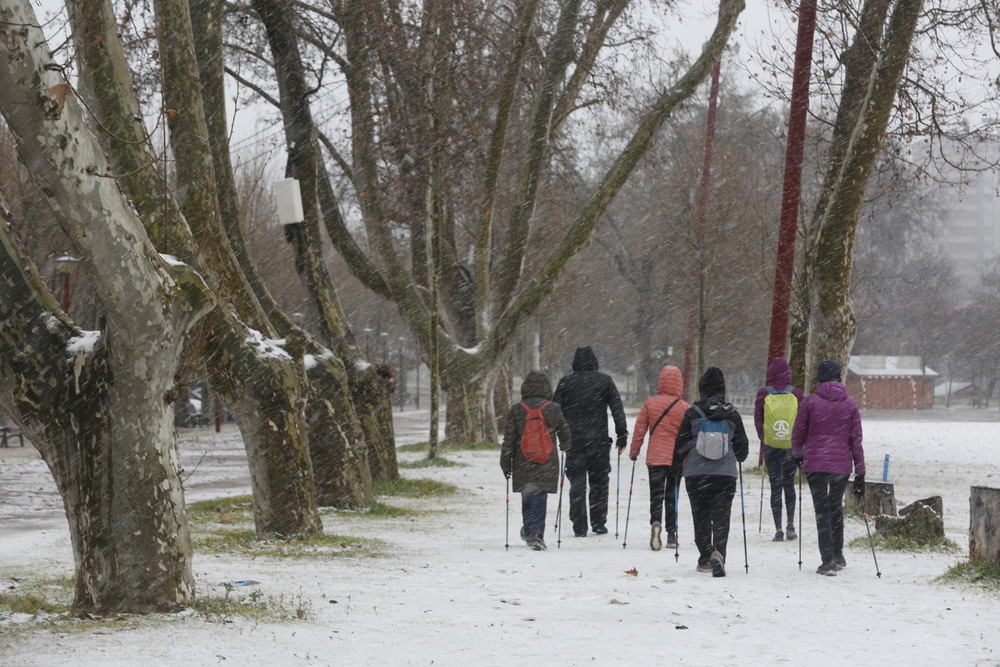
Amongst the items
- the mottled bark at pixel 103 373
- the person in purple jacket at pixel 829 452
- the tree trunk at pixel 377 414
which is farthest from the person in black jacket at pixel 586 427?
the mottled bark at pixel 103 373

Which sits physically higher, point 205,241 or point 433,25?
point 433,25

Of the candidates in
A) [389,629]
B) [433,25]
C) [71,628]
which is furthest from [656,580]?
[433,25]

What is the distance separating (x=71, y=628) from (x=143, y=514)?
2.39 feet

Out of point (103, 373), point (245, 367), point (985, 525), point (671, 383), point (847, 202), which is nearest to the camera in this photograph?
point (103, 373)

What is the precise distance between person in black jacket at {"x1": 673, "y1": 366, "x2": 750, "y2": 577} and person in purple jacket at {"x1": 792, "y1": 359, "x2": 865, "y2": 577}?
520 millimetres

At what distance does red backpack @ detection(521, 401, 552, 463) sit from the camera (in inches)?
404

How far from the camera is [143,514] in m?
6.61

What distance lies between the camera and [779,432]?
1076 cm

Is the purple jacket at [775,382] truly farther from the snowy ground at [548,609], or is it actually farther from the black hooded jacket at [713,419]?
the black hooded jacket at [713,419]

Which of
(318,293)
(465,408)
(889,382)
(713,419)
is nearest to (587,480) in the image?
(713,419)

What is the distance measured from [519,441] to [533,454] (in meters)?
0.20

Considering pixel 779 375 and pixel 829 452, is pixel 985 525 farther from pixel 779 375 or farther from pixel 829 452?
pixel 779 375

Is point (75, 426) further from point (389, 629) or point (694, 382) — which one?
point (694, 382)

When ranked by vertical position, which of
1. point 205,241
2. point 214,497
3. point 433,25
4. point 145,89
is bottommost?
point 214,497
